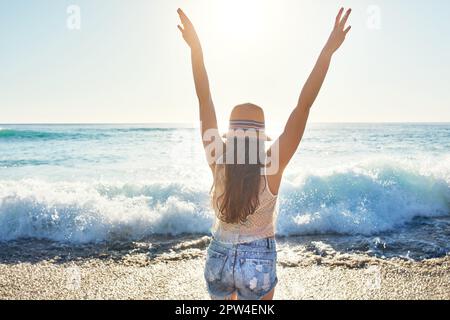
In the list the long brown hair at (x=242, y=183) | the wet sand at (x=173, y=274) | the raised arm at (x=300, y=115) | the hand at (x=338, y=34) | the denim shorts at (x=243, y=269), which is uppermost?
the hand at (x=338, y=34)

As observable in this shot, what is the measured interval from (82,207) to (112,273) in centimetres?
310

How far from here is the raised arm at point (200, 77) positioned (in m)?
2.10

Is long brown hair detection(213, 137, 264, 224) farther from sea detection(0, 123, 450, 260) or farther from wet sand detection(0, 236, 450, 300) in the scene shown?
sea detection(0, 123, 450, 260)

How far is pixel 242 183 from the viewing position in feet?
6.22

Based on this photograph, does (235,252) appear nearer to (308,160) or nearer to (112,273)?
(112,273)

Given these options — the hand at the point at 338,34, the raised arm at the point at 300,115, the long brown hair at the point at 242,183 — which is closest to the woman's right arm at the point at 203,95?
the long brown hair at the point at 242,183

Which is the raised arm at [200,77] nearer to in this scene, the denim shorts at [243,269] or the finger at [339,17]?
the denim shorts at [243,269]

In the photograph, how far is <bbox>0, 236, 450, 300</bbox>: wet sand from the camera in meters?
4.72

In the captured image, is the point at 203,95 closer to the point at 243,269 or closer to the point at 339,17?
the point at 339,17

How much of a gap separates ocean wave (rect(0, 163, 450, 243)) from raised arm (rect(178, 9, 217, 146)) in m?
5.38

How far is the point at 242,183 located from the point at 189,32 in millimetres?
995

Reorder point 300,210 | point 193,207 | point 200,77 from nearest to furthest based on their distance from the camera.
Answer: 1. point 200,77
2. point 193,207
3. point 300,210

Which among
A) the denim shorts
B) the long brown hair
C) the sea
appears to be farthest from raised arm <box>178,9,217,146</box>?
the sea

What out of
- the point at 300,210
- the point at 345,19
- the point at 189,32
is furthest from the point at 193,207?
the point at 345,19
